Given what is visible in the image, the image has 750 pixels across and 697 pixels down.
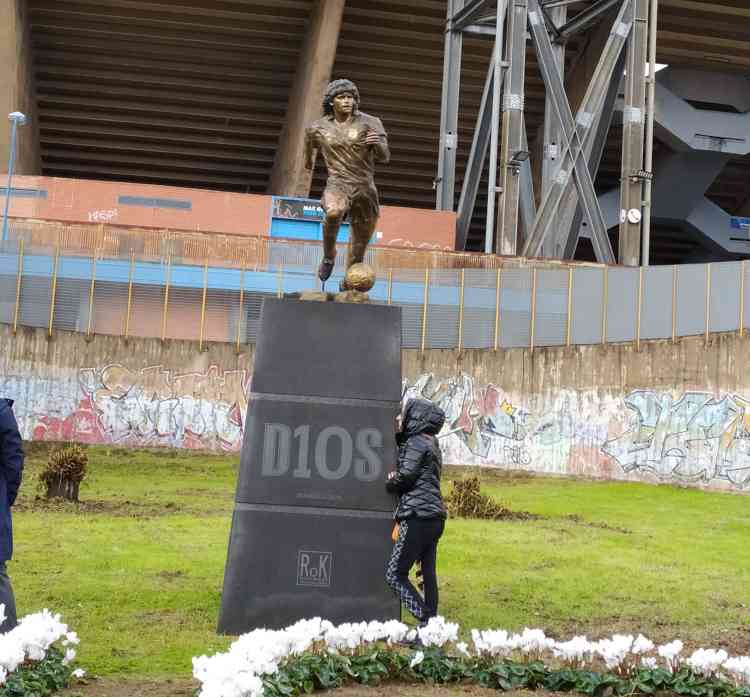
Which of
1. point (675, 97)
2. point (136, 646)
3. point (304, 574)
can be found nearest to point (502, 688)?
point (304, 574)

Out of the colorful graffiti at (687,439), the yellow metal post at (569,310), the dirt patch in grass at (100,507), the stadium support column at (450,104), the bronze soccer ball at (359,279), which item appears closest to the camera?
the bronze soccer ball at (359,279)

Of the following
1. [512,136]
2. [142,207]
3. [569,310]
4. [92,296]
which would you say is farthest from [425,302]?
[142,207]

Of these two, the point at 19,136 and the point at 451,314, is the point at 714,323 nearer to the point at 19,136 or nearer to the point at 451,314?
the point at 451,314

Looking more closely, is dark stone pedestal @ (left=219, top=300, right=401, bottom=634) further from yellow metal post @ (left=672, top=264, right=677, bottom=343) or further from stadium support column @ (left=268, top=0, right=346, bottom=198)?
stadium support column @ (left=268, top=0, right=346, bottom=198)

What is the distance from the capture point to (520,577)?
12.8 m

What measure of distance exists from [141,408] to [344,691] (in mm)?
20607

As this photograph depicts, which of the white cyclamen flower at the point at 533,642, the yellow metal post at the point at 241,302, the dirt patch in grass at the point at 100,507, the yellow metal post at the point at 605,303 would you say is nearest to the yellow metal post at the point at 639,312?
the yellow metal post at the point at 605,303

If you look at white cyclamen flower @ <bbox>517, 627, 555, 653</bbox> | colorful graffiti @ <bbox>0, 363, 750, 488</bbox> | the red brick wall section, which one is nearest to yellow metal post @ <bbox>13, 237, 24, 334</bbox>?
colorful graffiti @ <bbox>0, 363, 750, 488</bbox>

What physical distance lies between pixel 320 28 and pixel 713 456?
63.9ft

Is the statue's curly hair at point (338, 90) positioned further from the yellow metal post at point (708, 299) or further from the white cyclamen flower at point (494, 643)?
the yellow metal post at point (708, 299)

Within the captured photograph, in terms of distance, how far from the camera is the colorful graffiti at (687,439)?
83.8 ft

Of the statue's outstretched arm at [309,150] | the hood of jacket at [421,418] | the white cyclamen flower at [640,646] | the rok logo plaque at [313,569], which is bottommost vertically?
the white cyclamen flower at [640,646]

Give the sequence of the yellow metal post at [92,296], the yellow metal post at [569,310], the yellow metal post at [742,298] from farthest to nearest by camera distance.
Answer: the yellow metal post at [92,296]
the yellow metal post at [569,310]
the yellow metal post at [742,298]

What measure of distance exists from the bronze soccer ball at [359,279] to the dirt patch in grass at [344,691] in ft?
12.5
